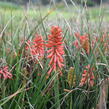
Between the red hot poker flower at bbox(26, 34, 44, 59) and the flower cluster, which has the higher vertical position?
the red hot poker flower at bbox(26, 34, 44, 59)

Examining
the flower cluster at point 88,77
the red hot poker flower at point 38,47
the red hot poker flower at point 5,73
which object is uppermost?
the red hot poker flower at point 38,47

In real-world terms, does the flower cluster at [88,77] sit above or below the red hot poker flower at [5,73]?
below

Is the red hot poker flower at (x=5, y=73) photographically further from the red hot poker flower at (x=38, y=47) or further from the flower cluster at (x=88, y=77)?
the flower cluster at (x=88, y=77)

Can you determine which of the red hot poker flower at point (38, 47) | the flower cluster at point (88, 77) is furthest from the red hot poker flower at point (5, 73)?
the flower cluster at point (88, 77)

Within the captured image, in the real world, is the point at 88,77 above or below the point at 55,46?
below

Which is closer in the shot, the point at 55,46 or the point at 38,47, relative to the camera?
the point at 55,46

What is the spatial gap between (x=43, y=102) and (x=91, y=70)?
25cm

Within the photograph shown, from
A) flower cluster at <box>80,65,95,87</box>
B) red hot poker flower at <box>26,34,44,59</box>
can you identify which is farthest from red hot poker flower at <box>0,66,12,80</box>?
flower cluster at <box>80,65,95,87</box>

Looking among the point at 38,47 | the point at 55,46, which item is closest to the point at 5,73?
the point at 38,47

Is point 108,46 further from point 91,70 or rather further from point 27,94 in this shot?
point 27,94

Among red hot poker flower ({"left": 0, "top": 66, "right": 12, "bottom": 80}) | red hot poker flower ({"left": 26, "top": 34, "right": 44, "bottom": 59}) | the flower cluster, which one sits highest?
red hot poker flower ({"left": 26, "top": 34, "right": 44, "bottom": 59})

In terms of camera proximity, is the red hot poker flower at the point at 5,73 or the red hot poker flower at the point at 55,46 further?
the red hot poker flower at the point at 5,73

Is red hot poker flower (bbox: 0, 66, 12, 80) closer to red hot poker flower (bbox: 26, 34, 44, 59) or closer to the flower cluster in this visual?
red hot poker flower (bbox: 26, 34, 44, 59)

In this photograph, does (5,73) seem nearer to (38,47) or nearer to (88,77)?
(38,47)
